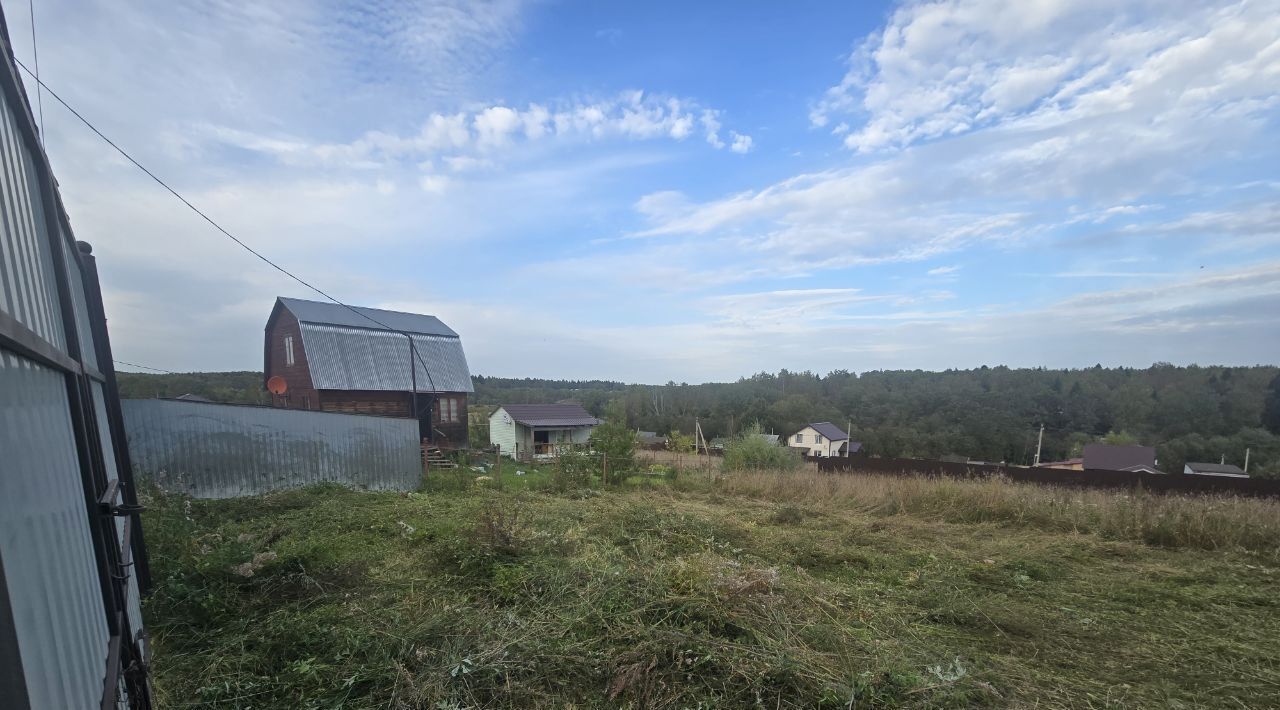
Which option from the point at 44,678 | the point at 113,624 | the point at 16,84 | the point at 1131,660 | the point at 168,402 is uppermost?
the point at 16,84

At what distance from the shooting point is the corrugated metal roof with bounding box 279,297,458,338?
1901cm

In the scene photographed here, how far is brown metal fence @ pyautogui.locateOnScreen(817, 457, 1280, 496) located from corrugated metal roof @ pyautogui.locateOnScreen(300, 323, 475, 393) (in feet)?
49.2

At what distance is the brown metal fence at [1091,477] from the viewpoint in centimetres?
1108

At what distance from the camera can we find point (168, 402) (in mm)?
9406

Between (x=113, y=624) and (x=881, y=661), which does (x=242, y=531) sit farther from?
(x=881, y=661)

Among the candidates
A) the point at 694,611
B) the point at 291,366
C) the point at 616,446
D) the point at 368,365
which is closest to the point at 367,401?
the point at 368,365

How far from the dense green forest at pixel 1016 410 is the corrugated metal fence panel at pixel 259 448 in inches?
671

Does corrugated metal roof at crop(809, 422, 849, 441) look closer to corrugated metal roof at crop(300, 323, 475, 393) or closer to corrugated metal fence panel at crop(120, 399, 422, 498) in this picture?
corrugated metal roof at crop(300, 323, 475, 393)

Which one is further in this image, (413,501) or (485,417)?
(485,417)

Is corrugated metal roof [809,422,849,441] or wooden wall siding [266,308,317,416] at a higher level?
wooden wall siding [266,308,317,416]

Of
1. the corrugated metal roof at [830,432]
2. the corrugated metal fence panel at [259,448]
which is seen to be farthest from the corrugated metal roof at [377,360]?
the corrugated metal roof at [830,432]

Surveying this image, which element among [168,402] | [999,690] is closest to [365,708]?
[999,690]

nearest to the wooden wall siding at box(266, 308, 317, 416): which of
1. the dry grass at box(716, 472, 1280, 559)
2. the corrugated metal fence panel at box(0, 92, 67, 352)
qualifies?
the dry grass at box(716, 472, 1280, 559)

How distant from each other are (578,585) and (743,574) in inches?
62.5
